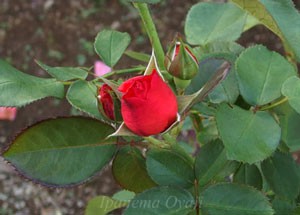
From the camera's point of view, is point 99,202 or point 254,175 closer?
point 254,175

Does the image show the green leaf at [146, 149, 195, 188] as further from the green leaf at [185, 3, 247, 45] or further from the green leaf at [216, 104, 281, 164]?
the green leaf at [185, 3, 247, 45]

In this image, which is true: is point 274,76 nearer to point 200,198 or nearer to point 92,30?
point 200,198

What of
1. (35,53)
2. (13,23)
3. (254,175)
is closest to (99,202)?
(254,175)

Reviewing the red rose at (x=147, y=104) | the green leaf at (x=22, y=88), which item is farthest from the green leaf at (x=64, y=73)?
the red rose at (x=147, y=104)

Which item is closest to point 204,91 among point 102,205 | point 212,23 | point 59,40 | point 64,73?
point 64,73

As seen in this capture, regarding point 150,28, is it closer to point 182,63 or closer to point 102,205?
point 182,63

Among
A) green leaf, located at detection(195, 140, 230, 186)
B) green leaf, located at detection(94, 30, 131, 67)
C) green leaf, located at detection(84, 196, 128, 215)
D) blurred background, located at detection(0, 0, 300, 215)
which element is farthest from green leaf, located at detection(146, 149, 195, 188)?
blurred background, located at detection(0, 0, 300, 215)

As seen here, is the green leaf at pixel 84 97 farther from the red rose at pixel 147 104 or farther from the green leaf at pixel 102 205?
the green leaf at pixel 102 205
